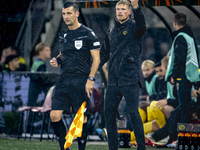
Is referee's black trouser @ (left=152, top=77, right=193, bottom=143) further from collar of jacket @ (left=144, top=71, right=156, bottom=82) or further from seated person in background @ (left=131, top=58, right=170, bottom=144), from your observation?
collar of jacket @ (left=144, top=71, right=156, bottom=82)

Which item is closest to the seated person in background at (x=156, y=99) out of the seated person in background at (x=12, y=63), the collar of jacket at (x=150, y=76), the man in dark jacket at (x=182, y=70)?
the collar of jacket at (x=150, y=76)

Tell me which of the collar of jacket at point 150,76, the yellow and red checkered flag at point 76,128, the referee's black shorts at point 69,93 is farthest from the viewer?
the collar of jacket at point 150,76

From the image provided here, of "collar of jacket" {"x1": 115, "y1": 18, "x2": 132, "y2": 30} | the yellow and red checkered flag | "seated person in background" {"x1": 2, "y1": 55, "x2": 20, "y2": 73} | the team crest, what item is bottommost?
the yellow and red checkered flag

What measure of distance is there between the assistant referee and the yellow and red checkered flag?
0.13 meters

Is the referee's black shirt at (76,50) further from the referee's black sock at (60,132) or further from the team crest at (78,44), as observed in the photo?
the referee's black sock at (60,132)

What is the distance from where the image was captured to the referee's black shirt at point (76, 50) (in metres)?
4.97

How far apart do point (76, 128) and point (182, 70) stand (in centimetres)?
254

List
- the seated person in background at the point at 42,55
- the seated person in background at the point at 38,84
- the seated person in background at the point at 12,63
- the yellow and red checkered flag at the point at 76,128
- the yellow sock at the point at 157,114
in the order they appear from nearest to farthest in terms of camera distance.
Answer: the yellow and red checkered flag at the point at 76,128
the yellow sock at the point at 157,114
the seated person in background at the point at 38,84
the seated person in background at the point at 42,55
the seated person in background at the point at 12,63

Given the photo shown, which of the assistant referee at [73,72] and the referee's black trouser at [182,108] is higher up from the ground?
the assistant referee at [73,72]

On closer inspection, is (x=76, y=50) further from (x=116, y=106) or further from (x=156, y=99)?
(x=156, y=99)

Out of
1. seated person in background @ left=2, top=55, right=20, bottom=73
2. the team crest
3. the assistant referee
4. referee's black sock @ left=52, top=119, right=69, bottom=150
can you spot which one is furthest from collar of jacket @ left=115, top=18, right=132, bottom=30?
seated person in background @ left=2, top=55, right=20, bottom=73

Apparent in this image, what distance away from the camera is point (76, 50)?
16.4ft

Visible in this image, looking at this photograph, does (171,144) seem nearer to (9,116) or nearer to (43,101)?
(43,101)

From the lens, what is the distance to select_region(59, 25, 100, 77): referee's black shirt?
196 inches
